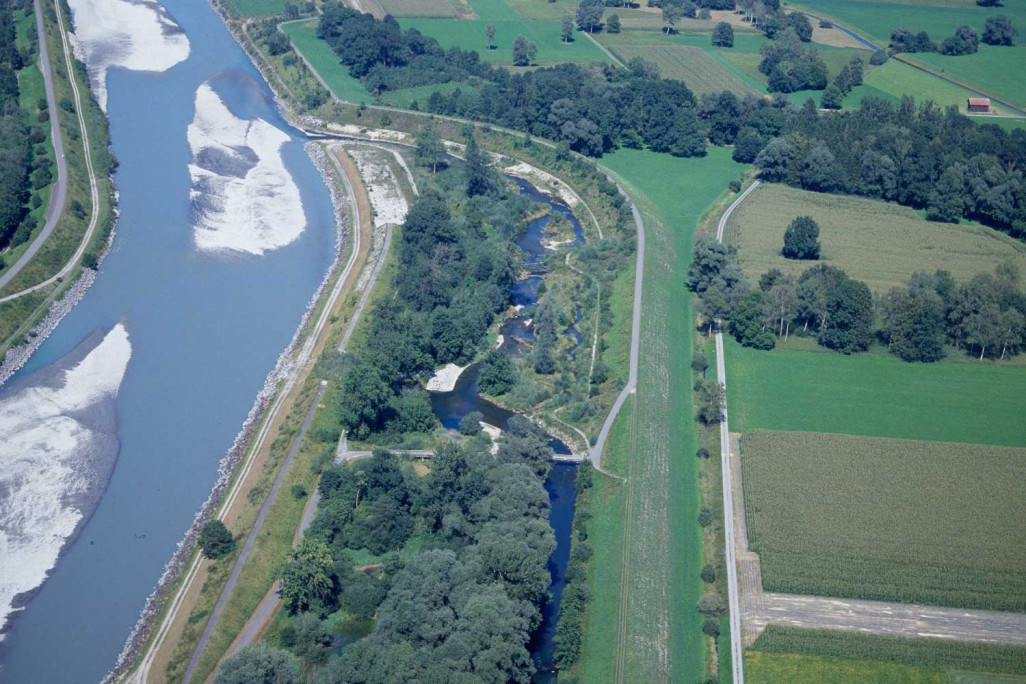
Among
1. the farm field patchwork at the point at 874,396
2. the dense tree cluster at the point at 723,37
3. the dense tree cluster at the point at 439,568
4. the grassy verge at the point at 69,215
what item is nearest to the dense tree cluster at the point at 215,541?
the dense tree cluster at the point at 439,568

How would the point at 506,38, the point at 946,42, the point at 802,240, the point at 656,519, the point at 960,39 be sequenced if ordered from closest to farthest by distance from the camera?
the point at 656,519 < the point at 802,240 < the point at 506,38 < the point at 946,42 < the point at 960,39

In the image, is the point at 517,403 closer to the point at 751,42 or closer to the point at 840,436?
the point at 840,436

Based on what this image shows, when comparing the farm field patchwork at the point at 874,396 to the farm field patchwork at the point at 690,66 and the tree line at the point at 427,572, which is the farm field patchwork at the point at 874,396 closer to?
the tree line at the point at 427,572

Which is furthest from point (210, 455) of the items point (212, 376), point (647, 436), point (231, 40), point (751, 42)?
point (751, 42)

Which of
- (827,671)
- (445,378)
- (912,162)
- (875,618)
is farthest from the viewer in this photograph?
(912,162)

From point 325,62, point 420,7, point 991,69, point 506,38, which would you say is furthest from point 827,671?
point 420,7

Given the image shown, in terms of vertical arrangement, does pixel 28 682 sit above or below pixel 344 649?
below

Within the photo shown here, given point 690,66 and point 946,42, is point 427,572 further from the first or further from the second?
point 946,42

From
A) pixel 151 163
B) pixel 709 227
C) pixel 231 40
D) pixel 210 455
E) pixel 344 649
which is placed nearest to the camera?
pixel 344 649

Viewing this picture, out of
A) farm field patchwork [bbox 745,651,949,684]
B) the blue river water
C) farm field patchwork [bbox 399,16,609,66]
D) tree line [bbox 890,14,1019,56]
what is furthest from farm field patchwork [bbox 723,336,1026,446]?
tree line [bbox 890,14,1019,56]
